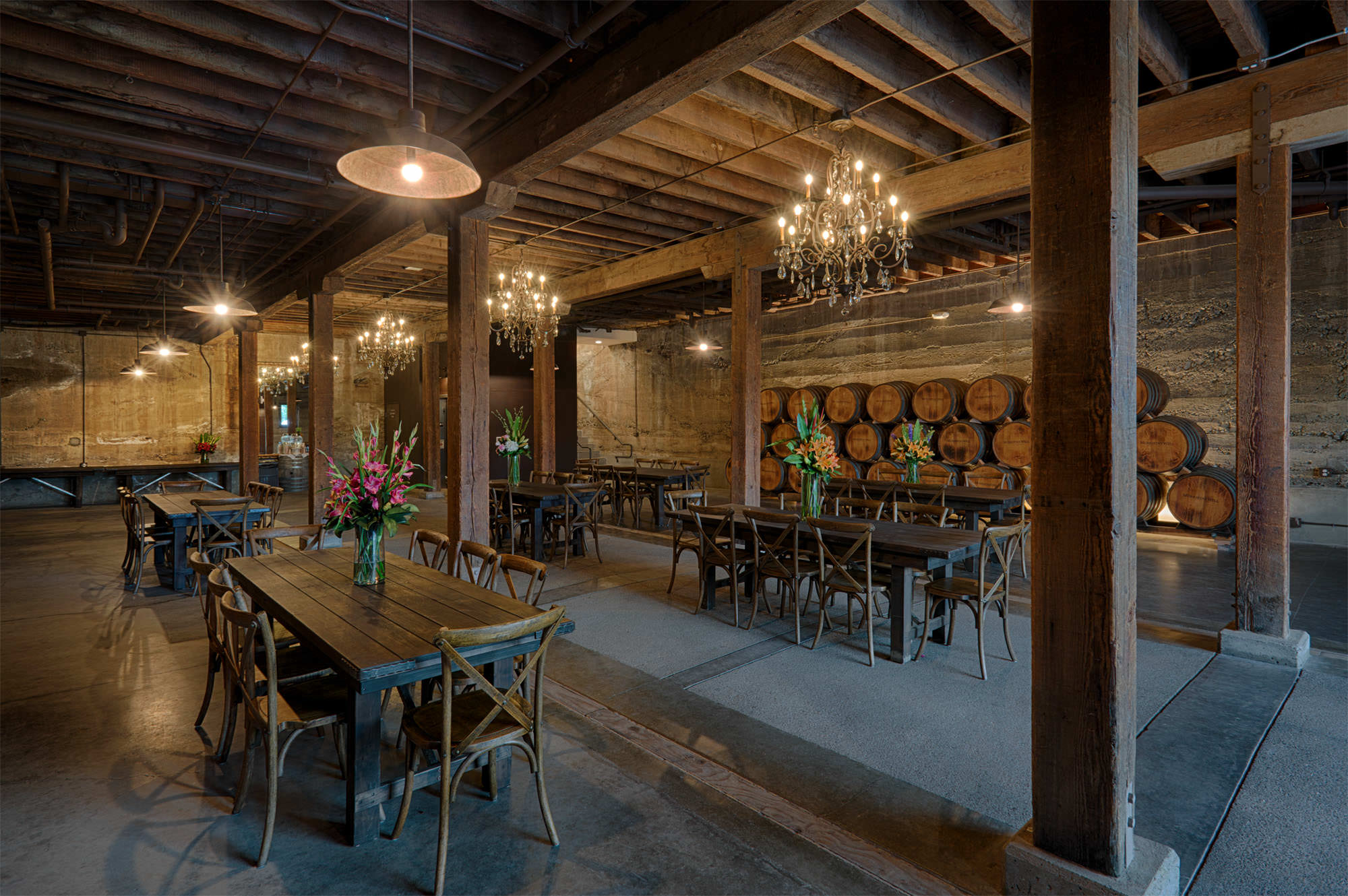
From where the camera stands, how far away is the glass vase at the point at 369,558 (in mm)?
2912

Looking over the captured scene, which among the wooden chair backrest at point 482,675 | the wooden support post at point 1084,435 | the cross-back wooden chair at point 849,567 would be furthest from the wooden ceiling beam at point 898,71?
the wooden chair backrest at point 482,675

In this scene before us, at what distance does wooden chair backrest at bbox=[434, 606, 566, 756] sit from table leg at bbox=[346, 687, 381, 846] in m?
0.28

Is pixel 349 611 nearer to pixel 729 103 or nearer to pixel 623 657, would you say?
pixel 623 657

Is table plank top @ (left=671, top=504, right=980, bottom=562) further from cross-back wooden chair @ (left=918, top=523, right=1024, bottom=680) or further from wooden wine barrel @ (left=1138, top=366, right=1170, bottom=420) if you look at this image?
wooden wine barrel @ (left=1138, top=366, right=1170, bottom=420)

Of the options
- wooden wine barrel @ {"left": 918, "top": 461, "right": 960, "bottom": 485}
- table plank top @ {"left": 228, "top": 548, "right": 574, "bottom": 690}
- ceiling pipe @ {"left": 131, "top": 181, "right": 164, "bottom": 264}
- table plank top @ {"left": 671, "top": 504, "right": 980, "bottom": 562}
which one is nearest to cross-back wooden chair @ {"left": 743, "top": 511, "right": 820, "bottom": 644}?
table plank top @ {"left": 671, "top": 504, "right": 980, "bottom": 562}

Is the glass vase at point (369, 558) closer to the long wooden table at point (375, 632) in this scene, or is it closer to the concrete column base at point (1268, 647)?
the long wooden table at point (375, 632)

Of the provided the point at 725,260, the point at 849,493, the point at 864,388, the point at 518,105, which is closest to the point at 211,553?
the point at 518,105

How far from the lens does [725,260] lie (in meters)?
7.10

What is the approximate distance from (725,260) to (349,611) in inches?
221

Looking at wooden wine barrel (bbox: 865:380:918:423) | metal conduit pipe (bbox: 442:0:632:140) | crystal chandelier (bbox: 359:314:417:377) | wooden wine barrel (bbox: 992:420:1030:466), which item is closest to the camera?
metal conduit pipe (bbox: 442:0:632:140)

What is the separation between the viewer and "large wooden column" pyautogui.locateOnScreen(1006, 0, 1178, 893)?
5.73 feet

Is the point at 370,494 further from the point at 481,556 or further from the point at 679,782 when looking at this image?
the point at 679,782

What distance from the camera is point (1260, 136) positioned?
3.86 m

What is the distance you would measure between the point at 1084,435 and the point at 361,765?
2.49m
